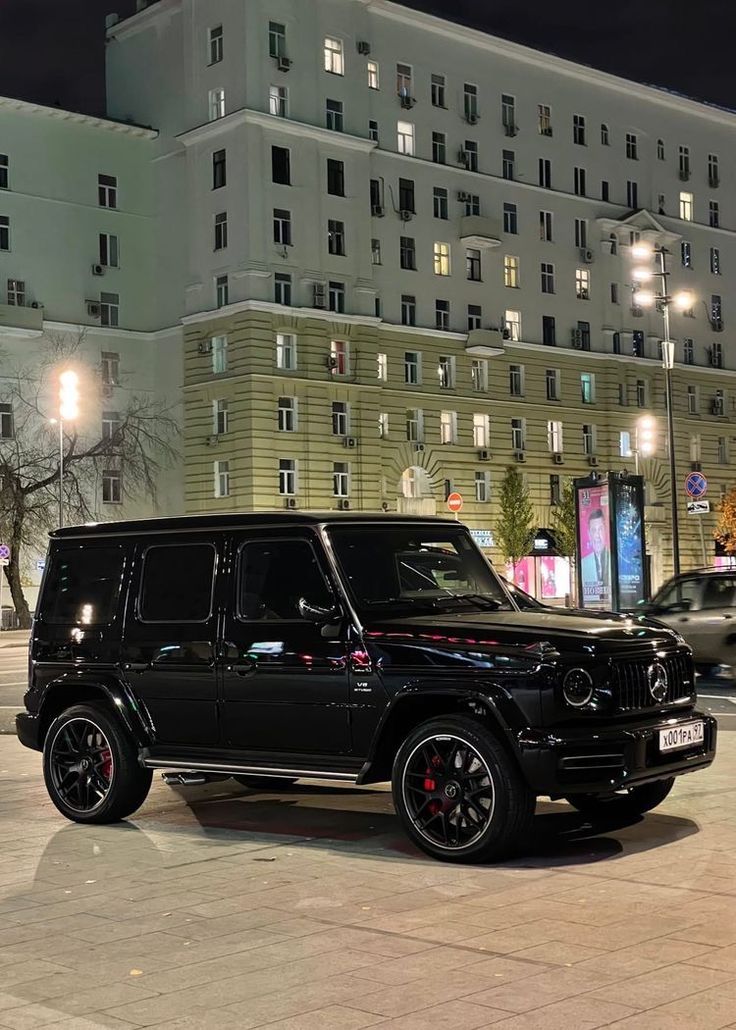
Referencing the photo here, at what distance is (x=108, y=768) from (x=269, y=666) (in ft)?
5.37

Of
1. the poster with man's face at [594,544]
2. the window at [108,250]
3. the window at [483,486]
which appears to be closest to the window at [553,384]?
the window at [483,486]

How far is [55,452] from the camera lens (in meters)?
54.7

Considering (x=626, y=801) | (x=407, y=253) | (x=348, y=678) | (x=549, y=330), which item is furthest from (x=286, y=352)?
(x=348, y=678)

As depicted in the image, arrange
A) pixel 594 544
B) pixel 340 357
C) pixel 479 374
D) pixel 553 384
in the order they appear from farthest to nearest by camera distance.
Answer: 1. pixel 553 384
2. pixel 479 374
3. pixel 340 357
4. pixel 594 544

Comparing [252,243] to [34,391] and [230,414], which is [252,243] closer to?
[230,414]

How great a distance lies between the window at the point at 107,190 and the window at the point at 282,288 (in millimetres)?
8843

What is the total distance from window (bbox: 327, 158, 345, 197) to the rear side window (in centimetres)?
4923

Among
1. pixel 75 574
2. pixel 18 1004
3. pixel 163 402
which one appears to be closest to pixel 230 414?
pixel 163 402

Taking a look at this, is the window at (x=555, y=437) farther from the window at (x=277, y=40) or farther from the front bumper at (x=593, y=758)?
the front bumper at (x=593, y=758)

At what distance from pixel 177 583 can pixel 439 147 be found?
183 feet

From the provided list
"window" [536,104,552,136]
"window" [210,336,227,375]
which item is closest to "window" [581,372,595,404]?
"window" [536,104,552,136]

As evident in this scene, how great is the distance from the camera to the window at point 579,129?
68.8 m

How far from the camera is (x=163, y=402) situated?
59.7 metres

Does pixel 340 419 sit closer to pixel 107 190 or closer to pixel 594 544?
pixel 107 190
